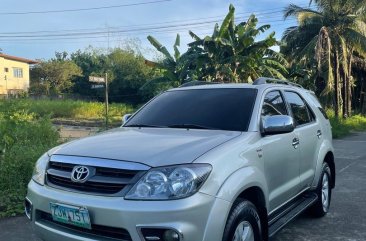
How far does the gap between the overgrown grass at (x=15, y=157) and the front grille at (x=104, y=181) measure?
2.68 meters

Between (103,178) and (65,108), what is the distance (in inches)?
1390

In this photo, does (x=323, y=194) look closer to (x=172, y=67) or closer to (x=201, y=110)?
(x=201, y=110)

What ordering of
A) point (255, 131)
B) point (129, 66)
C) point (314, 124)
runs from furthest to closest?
point (129, 66) → point (314, 124) → point (255, 131)

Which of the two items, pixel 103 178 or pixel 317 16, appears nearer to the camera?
pixel 103 178

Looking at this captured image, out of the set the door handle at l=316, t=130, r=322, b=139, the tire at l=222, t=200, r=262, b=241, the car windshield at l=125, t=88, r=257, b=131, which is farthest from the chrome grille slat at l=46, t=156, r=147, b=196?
the door handle at l=316, t=130, r=322, b=139

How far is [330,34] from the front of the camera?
88.5ft

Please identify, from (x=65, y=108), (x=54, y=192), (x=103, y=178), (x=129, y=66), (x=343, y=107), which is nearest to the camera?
(x=103, y=178)

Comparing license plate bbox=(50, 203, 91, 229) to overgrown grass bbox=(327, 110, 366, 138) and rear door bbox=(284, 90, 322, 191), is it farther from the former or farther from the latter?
overgrown grass bbox=(327, 110, 366, 138)

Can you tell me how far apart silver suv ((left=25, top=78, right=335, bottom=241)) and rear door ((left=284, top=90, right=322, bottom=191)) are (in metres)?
0.09

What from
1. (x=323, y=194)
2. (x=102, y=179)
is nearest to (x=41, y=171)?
(x=102, y=179)

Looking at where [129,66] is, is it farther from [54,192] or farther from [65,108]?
[54,192]

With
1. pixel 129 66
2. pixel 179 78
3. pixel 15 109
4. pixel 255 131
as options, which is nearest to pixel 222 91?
pixel 255 131

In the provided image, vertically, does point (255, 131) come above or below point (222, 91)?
below

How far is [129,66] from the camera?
53.4 meters
